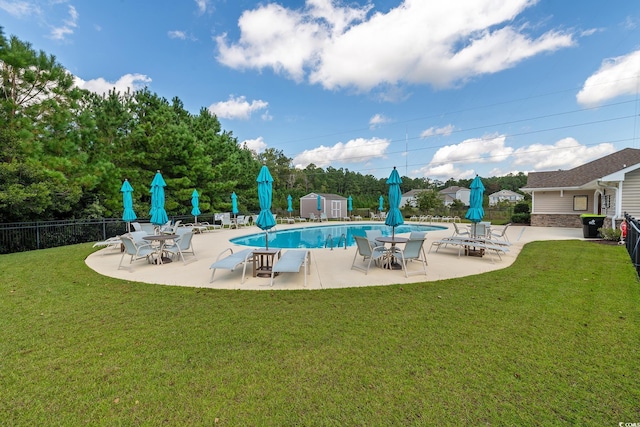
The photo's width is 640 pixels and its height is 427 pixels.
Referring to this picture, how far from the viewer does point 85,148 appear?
1292cm

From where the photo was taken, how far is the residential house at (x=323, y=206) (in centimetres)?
3156

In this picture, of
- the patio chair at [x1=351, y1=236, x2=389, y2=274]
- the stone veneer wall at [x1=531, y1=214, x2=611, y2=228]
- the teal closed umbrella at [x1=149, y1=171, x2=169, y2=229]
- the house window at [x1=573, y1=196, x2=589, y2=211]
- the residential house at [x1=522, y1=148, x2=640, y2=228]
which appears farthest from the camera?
the stone veneer wall at [x1=531, y1=214, x2=611, y2=228]

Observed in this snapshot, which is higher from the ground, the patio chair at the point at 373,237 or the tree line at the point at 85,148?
the tree line at the point at 85,148

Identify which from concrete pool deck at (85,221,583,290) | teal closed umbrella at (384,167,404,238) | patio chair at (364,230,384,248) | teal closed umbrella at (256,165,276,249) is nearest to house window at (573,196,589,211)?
concrete pool deck at (85,221,583,290)

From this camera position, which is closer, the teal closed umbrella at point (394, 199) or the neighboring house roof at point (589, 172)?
the teal closed umbrella at point (394, 199)

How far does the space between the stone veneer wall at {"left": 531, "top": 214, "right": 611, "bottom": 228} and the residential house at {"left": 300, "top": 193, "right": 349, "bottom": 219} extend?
1862 centimetres

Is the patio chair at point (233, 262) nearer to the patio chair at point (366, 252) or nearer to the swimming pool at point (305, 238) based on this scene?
the patio chair at point (366, 252)

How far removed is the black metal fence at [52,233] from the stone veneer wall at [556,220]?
2365 cm

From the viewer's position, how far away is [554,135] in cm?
2602

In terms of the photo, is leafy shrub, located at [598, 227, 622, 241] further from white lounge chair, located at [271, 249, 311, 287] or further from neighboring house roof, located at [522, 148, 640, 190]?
white lounge chair, located at [271, 249, 311, 287]

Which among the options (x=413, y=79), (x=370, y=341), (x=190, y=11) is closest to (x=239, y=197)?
(x=190, y=11)

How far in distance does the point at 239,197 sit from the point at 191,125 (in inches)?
271

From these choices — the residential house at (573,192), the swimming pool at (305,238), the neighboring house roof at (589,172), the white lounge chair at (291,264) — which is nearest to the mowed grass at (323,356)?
the white lounge chair at (291,264)

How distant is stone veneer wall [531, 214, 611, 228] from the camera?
1725 centimetres
